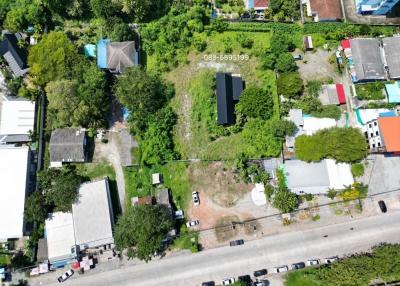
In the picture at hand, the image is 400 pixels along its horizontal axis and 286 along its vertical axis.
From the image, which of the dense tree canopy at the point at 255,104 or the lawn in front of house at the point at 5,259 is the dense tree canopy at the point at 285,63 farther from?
the lawn in front of house at the point at 5,259

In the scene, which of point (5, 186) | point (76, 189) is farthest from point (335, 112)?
point (5, 186)

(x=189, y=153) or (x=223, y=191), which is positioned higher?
(x=189, y=153)

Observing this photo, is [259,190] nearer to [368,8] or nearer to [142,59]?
[142,59]

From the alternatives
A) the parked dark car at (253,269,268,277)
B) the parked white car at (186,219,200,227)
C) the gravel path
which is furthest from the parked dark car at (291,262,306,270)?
the gravel path

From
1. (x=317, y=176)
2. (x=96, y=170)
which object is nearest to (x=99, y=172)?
(x=96, y=170)

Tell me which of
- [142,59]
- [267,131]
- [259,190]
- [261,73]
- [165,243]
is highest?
[142,59]

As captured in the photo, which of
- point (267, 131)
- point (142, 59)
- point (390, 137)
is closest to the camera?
point (390, 137)

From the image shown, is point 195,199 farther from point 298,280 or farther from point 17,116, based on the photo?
point 17,116

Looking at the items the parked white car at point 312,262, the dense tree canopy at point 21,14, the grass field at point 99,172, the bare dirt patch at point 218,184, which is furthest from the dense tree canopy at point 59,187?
the parked white car at point 312,262
